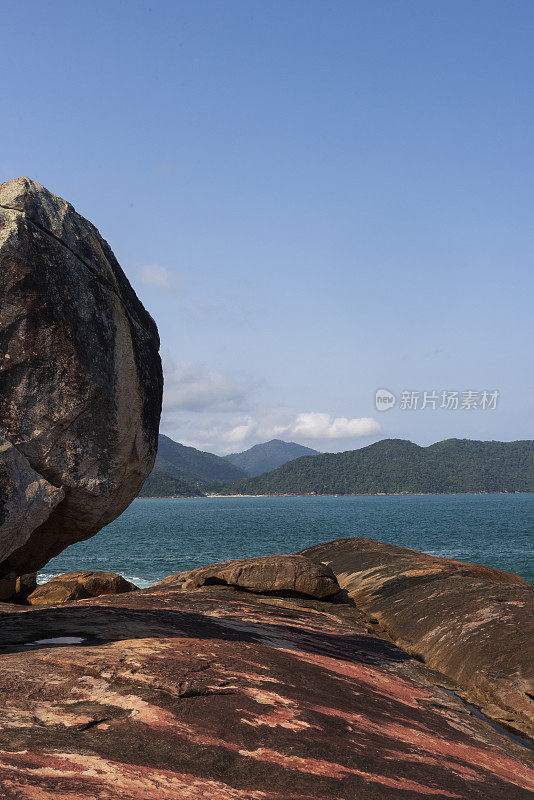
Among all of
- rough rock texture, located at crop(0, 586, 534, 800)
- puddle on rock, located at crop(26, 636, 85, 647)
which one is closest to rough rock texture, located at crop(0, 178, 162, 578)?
puddle on rock, located at crop(26, 636, 85, 647)

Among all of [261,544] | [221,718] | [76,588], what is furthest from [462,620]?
[261,544]

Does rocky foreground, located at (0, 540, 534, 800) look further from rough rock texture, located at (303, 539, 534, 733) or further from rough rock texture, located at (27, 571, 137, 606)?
rough rock texture, located at (27, 571, 137, 606)

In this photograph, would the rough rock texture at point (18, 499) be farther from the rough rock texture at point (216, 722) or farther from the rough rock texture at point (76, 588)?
the rough rock texture at point (76, 588)

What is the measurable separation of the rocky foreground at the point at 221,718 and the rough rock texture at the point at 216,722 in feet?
0.07

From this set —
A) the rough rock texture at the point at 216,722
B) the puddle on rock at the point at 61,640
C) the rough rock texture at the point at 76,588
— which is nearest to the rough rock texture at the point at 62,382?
the puddle on rock at the point at 61,640

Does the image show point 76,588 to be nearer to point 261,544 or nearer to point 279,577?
point 279,577

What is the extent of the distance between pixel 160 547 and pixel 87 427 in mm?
50084

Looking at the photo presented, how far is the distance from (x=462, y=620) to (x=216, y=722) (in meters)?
9.40

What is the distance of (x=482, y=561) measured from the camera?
146ft

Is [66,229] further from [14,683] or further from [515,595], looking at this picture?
[515,595]

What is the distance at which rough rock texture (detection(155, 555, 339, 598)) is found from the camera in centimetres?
1717

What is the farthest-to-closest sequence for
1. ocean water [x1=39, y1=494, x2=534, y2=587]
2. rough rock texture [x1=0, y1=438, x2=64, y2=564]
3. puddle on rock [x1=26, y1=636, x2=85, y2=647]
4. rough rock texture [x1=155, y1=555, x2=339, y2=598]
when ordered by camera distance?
ocean water [x1=39, y1=494, x2=534, y2=587]
rough rock texture [x1=155, y1=555, x2=339, y2=598]
puddle on rock [x1=26, y1=636, x2=85, y2=647]
rough rock texture [x1=0, y1=438, x2=64, y2=564]

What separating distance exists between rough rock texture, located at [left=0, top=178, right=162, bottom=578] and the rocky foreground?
1.86 meters

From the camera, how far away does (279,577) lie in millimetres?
17266
